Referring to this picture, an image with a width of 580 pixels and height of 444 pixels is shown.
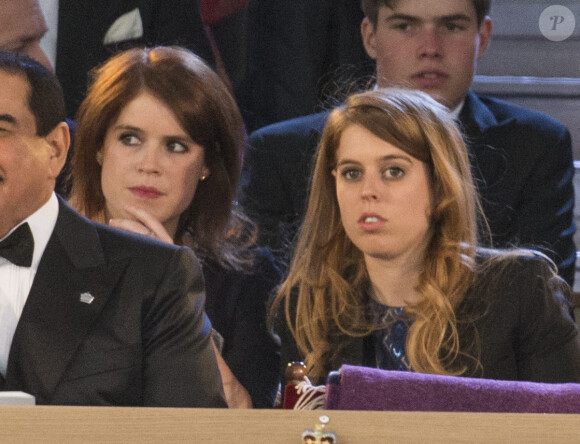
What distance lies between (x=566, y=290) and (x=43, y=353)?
82cm

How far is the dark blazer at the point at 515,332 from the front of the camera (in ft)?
4.77

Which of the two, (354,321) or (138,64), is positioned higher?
(138,64)

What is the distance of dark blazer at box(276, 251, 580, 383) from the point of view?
1.45 meters

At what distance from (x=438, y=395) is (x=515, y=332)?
0.52m

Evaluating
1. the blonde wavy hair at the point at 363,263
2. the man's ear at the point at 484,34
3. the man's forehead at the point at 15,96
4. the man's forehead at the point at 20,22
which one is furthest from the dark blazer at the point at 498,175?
the man's forehead at the point at 15,96

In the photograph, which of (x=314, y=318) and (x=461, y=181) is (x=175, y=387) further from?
(x=461, y=181)

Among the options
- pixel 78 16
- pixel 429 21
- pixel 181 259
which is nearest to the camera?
pixel 181 259

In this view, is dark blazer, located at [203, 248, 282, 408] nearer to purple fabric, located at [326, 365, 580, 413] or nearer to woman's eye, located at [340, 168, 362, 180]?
woman's eye, located at [340, 168, 362, 180]

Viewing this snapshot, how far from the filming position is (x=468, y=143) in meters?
1.95

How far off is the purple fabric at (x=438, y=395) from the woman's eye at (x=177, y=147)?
72 cm

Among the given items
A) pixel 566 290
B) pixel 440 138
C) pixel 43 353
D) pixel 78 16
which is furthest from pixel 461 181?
pixel 78 16

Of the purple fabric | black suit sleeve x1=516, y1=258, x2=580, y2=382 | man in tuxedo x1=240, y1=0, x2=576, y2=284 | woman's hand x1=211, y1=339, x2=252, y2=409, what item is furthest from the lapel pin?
man in tuxedo x1=240, y1=0, x2=576, y2=284

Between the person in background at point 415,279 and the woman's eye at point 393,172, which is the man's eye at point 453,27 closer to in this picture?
the person in background at point 415,279

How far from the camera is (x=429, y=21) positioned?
6.59 ft
